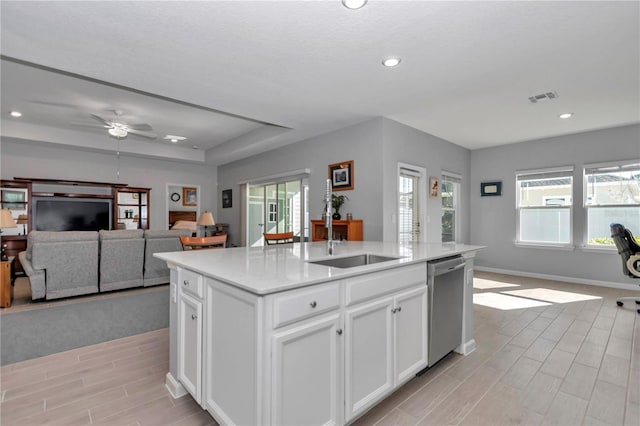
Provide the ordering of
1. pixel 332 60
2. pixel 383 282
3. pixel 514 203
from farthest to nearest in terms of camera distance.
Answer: pixel 514 203
pixel 332 60
pixel 383 282

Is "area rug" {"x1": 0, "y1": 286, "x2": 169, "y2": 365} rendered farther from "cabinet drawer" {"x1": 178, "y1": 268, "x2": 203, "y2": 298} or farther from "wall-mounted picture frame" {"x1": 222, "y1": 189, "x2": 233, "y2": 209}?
"wall-mounted picture frame" {"x1": 222, "y1": 189, "x2": 233, "y2": 209}

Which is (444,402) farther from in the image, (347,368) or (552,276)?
(552,276)

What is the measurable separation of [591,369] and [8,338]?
5049 mm

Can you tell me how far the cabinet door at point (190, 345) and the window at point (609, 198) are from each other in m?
6.29

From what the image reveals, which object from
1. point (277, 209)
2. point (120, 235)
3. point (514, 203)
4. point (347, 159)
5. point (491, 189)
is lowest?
point (120, 235)

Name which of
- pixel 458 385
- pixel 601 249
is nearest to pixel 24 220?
pixel 458 385

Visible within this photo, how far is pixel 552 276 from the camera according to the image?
5.59 metres

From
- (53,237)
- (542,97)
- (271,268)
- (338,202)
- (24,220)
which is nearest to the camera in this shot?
(271,268)

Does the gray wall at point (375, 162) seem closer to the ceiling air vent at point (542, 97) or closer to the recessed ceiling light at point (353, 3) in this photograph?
the ceiling air vent at point (542, 97)

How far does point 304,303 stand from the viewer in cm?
144

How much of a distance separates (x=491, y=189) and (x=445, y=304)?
16.0 ft

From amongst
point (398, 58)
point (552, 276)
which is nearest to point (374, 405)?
point (398, 58)

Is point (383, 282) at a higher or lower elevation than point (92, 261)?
higher

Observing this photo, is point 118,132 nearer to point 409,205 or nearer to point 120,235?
point 120,235
